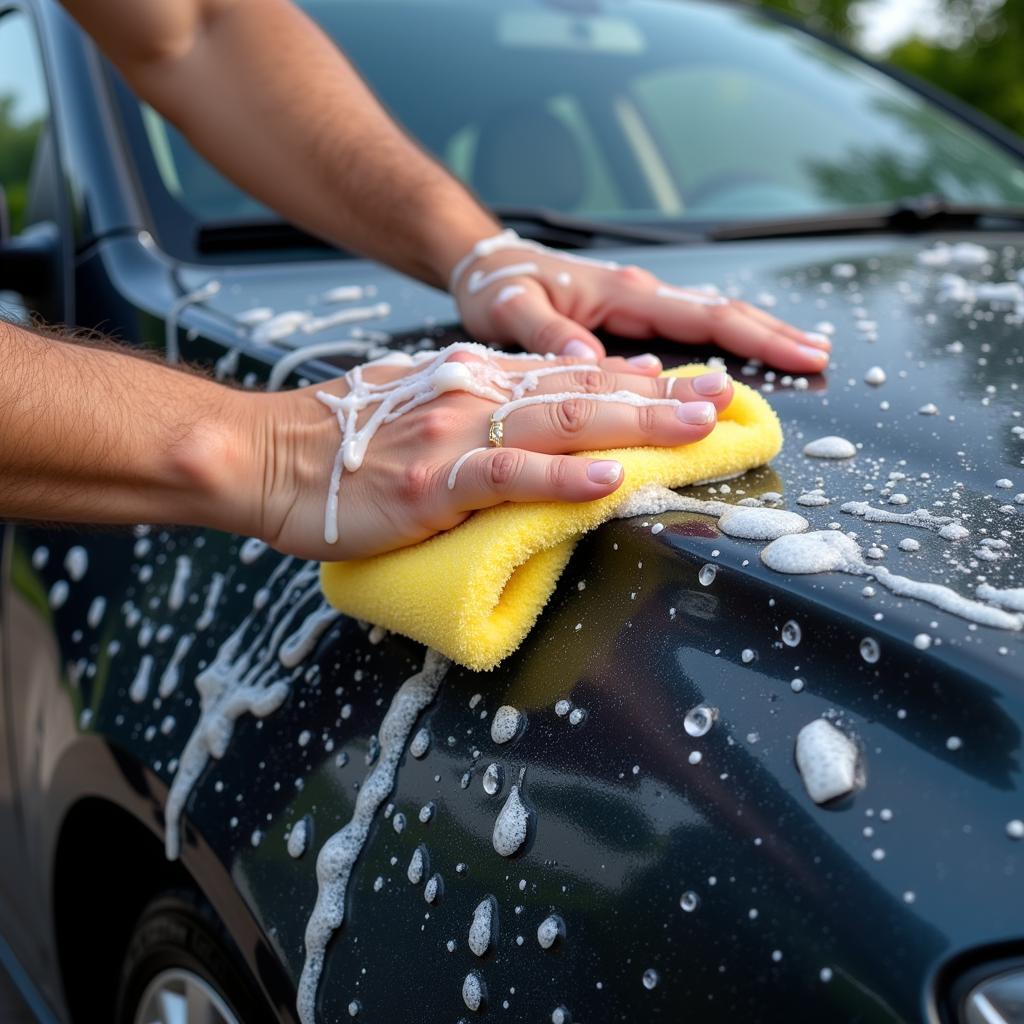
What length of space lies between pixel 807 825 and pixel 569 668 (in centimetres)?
24

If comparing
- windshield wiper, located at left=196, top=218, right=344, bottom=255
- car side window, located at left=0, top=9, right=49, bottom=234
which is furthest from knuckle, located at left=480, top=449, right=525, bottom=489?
car side window, located at left=0, top=9, right=49, bottom=234

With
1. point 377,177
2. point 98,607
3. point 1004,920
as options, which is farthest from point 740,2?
point 1004,920

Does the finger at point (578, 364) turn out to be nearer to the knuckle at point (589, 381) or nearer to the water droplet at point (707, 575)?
the knuckle at point (589, 381)

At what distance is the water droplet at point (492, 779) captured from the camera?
0.96 metres

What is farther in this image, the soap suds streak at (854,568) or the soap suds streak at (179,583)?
the soap suds streak at (179,583)

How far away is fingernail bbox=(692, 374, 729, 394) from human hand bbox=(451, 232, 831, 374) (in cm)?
18

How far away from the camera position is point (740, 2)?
2.78 metres

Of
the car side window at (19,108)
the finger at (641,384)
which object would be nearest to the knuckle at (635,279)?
the finger at (641,384)

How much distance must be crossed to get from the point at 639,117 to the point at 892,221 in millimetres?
505

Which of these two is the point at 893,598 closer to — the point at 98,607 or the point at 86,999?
the point at 98,607

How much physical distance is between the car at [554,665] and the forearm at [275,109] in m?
0.10

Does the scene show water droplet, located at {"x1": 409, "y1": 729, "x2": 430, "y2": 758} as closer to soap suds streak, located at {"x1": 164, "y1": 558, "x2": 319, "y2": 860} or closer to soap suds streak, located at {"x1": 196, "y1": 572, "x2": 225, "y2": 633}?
soap suds streak, located at {"x1": 164, "y1": 558, "x2": 319, "y2": 860}

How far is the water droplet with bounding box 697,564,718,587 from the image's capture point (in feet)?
2.99

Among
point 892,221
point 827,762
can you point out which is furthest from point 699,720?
point 892,221
